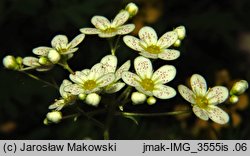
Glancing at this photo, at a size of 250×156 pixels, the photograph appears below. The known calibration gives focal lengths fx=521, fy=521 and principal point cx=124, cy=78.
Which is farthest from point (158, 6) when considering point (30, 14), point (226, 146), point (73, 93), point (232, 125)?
point (73, 93)

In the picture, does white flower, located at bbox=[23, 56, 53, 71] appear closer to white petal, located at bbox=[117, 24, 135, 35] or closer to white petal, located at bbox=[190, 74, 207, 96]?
white petal, located at bbox=[117, 24, 135, 35]

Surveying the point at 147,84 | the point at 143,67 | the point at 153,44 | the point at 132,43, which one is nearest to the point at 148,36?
the point at 153,44

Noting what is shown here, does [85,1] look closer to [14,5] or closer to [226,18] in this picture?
[14,5]

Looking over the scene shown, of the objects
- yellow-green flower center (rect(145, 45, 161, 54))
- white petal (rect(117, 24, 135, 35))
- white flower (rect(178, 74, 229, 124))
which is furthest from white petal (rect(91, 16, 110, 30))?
white flower (rect(178, 74, 229, 124))

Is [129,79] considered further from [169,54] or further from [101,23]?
[101,23]

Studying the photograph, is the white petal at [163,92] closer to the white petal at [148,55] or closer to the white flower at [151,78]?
the white flower at [151,78]
